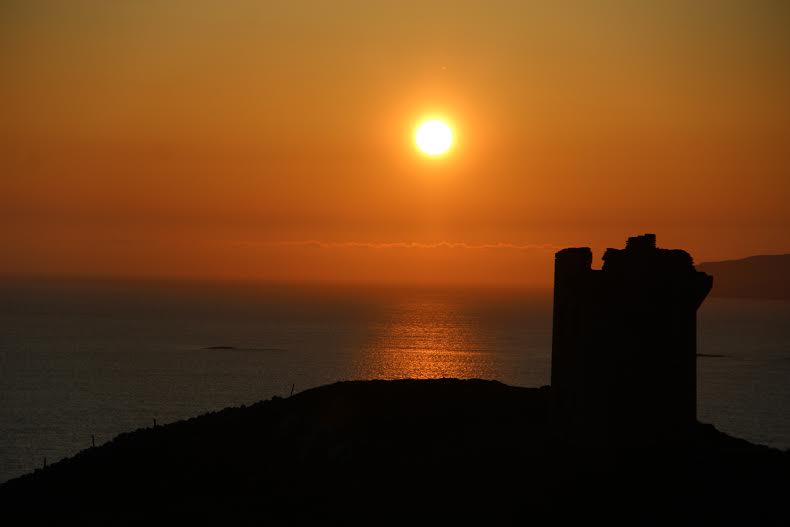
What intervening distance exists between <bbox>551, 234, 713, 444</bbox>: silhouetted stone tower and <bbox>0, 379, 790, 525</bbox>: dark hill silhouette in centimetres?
75

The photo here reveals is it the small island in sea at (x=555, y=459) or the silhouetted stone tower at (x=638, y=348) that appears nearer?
the small island in sea at (x=555, y=459)

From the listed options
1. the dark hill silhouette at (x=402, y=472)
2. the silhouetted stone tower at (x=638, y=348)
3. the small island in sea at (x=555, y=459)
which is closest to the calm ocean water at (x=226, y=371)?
the dark hill silhouette at (x=402, y=472)

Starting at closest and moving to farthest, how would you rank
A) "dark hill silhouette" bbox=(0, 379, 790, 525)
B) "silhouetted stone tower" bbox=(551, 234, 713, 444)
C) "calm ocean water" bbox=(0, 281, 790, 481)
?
"dark hill silhouette" bbox=(0, 379, 790, 525), "silhouetted stone tower" bbox=(551, 234, 713, 444), "calm ocean water" bbox=(0, 281, 790, 481)

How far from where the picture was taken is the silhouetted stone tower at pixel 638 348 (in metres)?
27.4

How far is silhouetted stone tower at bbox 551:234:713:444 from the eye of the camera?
27.4 m

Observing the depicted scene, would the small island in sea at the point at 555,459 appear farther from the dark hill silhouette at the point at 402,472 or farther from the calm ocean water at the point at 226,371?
the calm ocean water at the point at 226,371

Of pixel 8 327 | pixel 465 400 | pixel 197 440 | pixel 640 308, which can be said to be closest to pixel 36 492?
pixel 197 440

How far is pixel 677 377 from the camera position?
2755 cm

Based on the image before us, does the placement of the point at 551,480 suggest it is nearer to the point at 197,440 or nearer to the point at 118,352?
the point at 197,440

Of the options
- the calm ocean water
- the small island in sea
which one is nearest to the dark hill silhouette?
the small island in sea

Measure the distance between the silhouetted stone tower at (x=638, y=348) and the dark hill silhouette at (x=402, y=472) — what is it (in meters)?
0.75

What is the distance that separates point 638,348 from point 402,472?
7.04 meters

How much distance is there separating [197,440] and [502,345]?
141247mm

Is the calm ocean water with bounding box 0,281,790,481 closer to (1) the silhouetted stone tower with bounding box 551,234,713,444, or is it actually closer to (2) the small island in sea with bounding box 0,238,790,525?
(2) the small island in sea with bounding box 0,238,790,525
